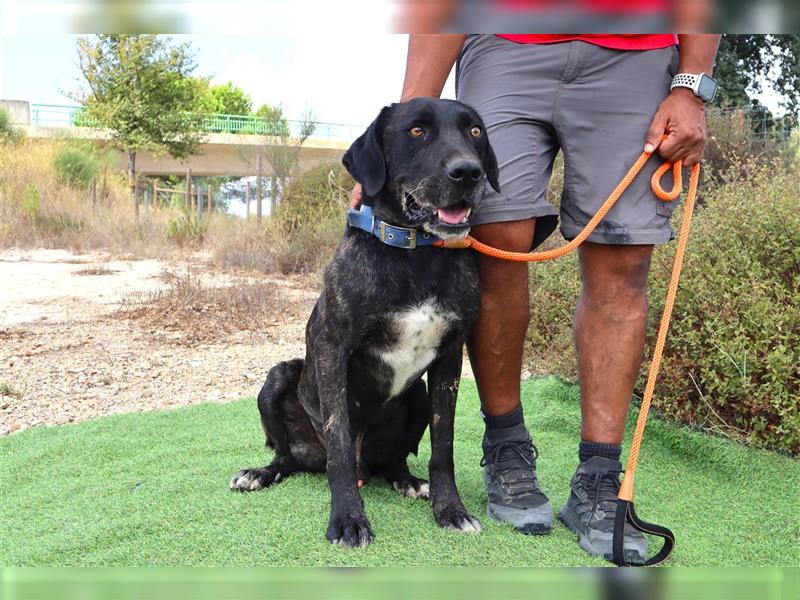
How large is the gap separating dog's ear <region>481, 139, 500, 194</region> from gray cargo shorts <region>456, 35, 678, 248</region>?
3 centimetres

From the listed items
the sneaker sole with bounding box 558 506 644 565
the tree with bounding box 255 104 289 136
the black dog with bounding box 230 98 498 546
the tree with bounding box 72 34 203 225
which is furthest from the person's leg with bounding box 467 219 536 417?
the tree with bounding box 72 34 203 225

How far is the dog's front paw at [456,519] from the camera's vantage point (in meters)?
2.43

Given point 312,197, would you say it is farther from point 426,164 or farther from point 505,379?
point 426,164

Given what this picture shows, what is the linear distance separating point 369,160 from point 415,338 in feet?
2.11

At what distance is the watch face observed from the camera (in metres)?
2.36

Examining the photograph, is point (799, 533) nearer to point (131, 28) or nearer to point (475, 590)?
point (475, 590)

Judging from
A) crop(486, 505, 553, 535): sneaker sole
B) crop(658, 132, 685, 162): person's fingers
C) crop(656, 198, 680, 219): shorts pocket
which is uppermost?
crop(658, 132, 685, 162): person's fingers

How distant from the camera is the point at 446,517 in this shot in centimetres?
246

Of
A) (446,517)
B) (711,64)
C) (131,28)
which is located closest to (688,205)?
(711,64)

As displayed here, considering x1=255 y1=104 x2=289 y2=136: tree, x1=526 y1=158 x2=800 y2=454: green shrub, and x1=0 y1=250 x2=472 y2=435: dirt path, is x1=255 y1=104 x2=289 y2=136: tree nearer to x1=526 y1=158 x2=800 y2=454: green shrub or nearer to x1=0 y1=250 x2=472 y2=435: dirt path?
x1=0 y1=250 x2=472 y2=435: dirt path

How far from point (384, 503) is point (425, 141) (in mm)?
1371

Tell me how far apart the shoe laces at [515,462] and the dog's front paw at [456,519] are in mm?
182

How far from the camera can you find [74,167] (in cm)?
1639

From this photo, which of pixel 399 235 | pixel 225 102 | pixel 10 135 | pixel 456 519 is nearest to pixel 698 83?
pixel 399 235
